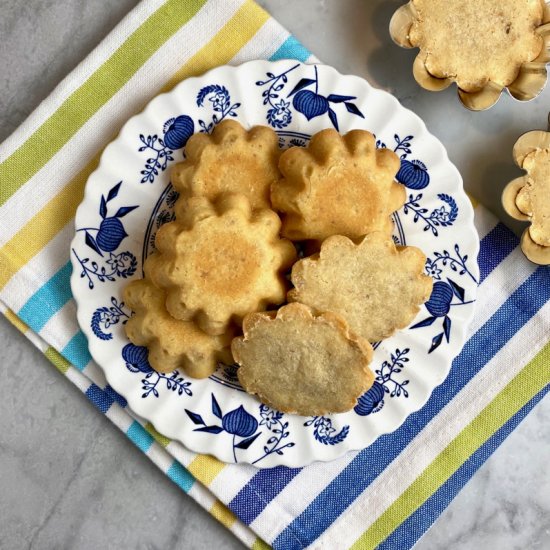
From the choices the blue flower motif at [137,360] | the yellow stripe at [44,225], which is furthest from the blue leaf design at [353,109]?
the blue flower motif at [137,360]

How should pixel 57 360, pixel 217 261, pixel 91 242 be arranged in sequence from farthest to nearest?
pixel 57 360
pixel 91 242
pixel 217 261

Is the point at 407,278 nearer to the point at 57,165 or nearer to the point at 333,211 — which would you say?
the point at 333,211

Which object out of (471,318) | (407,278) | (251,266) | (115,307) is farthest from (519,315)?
(115,307)

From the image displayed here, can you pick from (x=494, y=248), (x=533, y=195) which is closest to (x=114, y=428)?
(x=494, y=248)

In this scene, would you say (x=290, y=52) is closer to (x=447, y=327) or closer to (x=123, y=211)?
(x=123, y=211)

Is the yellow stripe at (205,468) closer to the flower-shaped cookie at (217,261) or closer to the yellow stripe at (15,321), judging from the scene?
the flower-shaped cookie at (217,261)

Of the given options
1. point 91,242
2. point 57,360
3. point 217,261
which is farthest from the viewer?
point 57,360
